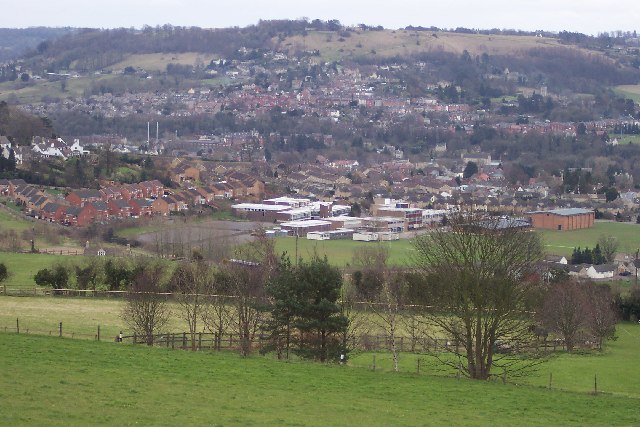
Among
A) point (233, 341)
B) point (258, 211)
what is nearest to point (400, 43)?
Result: point (258, 211)

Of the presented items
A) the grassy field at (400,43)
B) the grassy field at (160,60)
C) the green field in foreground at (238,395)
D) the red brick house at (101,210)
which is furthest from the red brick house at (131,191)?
the grassy field at (400,43)

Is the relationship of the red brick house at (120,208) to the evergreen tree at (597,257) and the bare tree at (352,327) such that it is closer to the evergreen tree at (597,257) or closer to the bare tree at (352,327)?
the evergreen tree at (597,257)

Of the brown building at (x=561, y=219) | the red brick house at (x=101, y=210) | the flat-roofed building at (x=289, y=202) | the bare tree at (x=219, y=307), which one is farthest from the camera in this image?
the flat-roofed building at (x=289, y=202)

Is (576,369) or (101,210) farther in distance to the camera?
(101,210)

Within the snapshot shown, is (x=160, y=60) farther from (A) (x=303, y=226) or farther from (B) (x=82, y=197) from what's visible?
(A) (x=303, y=226)

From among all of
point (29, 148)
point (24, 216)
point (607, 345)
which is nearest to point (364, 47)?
point (29, 148)

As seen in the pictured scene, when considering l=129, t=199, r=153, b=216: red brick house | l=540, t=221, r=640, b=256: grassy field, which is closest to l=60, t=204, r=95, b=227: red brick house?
l=129, t=199, r=153, b=216: red brick house

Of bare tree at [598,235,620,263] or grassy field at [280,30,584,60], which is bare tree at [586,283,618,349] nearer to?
bare tree at [598,235,620,263]
